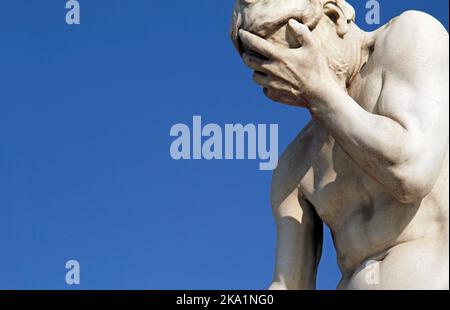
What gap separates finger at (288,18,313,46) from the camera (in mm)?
7508

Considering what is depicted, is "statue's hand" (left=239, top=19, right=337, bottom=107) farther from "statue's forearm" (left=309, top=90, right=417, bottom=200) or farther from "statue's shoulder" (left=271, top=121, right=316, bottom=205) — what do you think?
"statue's shoulder" (left=271, top=121, right=316, bottom=205)

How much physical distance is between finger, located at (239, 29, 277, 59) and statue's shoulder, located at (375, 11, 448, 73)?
2.32ft

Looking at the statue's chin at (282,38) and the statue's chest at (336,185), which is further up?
the statue's chin at (282,38)

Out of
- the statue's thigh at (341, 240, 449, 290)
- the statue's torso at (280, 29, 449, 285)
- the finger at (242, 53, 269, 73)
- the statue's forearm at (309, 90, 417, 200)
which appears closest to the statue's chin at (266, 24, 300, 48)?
the finger at (242, 53, 269, 73)

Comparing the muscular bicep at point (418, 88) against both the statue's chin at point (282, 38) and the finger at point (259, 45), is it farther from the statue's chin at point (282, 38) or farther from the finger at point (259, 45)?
the finger at point (259, 45)

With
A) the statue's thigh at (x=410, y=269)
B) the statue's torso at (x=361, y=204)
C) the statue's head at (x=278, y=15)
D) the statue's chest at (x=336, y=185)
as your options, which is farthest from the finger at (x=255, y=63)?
the statue's thigh at (x=410, y=269)

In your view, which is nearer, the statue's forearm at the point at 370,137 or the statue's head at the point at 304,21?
the statue's forearm at the point at 370,137

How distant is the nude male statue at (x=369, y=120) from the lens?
7340mm

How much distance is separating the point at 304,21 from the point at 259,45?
1.14ft

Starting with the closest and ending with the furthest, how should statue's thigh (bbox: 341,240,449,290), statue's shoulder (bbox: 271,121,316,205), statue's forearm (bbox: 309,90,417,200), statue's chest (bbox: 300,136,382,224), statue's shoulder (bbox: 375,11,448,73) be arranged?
statue's forearm (bbox: 309,90,417,200) < statue's thigh (bbox: 341,240,449,290) < statue's shoulder (bbox: 375,11,448,73) < statue's chest (bbox: 300,136,382,224) < statue's shoulder (bbox: 271,121,316,205)

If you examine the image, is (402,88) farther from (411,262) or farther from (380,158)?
(411,262)

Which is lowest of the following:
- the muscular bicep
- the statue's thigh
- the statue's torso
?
the statue's thigh

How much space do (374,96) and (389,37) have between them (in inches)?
14.3
